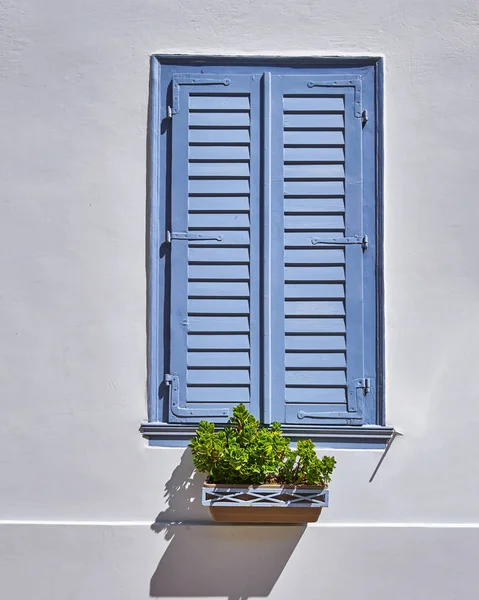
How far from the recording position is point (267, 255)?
3168mm

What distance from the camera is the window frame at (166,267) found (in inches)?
123

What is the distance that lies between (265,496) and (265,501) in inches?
0.8

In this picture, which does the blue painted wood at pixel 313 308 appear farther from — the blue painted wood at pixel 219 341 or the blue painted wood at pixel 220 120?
the blue painted wood at pixel 220 120

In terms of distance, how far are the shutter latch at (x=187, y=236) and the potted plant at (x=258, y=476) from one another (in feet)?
2.59

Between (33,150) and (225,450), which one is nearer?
(225,450)

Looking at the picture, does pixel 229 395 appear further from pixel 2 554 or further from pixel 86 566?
pixel 2 554

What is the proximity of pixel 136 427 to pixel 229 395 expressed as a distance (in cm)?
42

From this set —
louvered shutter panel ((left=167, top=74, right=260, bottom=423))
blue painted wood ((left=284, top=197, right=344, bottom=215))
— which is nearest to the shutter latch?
louvered shutter panel ((left=167, top=74, right=260, bottom=423))

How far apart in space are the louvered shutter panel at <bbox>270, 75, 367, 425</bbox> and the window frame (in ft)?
0.22

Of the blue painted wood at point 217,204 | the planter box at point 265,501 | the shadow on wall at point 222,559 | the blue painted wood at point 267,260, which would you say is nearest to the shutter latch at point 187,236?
the blue painted wood at point 217,204

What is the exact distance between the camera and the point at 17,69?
324 centimetres

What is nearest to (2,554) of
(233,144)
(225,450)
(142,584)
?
(142,584)

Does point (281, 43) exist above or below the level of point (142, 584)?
above

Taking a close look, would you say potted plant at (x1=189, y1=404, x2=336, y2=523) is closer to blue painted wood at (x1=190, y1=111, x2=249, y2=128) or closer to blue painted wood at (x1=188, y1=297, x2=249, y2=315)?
blue painted wood at (x1=188, y1=297, x2=249, y2=315)
